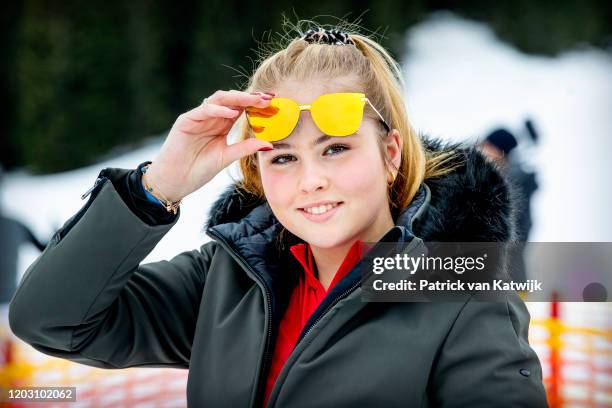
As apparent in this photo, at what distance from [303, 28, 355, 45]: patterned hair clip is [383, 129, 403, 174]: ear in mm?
251

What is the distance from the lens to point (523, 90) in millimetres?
10852

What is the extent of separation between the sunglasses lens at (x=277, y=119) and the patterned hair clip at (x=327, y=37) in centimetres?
24

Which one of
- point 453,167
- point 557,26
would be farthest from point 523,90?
point 453,167

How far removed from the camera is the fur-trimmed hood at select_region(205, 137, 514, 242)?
148 centimetres

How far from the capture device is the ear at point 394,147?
1591 mm

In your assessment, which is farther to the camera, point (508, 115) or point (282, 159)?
point (508, 115)

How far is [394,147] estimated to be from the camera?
1605 mm

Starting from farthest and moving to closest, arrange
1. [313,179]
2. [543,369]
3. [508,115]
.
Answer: [508,115] → [543,369] → [313,179]

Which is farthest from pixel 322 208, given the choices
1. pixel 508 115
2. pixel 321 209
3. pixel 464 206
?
pixel 508 115

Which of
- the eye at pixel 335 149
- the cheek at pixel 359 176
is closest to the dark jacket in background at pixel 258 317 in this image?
the cheek at pixel 359 176

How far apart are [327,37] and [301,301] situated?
2.10 feet

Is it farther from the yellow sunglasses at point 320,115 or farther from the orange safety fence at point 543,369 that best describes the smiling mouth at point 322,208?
the orange safety fence at point 543,369

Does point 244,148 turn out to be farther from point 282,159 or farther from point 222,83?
point 222,83

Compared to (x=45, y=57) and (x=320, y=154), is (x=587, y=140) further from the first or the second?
(x=320, y=154)
